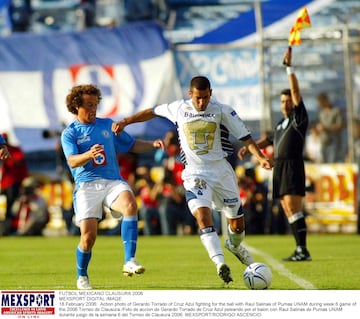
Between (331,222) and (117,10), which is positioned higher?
(117,10)

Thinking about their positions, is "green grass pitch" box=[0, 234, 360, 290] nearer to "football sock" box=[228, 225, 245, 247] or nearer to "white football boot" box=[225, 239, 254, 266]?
"white football boot" box=[225, 239, 254, 266]

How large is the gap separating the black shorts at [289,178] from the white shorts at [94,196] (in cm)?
450

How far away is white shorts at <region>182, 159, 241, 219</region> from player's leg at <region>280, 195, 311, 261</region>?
11.5 feet

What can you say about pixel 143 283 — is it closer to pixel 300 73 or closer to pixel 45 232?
pixel 45 232

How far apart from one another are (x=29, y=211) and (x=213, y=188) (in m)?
12.2

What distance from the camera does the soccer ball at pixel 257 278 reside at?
441 inches

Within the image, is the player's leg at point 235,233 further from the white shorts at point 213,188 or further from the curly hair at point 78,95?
the curly hair at point 78,95

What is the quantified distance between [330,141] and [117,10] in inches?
347

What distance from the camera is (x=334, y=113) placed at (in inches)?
968

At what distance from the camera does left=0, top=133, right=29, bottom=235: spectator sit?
78.5ft

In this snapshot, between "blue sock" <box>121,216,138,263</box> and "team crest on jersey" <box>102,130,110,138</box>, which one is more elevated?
"team crest on jersey" <box>102,130,110,138</box>

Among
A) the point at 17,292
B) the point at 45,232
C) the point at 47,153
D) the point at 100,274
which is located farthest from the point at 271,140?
the point at 47,153

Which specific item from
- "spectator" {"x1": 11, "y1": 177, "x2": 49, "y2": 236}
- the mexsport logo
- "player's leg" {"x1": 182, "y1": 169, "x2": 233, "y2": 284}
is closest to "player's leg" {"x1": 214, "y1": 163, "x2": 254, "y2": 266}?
"player's leg" {"x1": 182, "y1": 169, "x2": 233, "y2": 284}

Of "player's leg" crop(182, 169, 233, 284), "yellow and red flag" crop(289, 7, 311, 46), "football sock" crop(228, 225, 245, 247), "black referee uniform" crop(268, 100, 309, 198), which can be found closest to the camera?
"player's leg" crop(182, 169, 233, 284)
